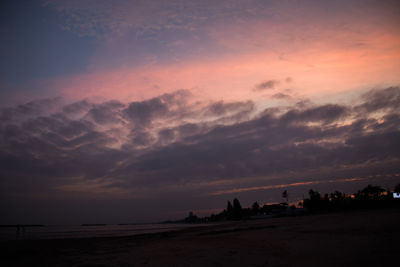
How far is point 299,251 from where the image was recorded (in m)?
13.3

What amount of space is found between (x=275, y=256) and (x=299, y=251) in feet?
5.82

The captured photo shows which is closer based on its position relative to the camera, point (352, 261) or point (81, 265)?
point (352, 261)

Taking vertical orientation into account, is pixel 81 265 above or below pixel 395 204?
above

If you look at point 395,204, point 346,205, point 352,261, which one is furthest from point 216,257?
point 346,205

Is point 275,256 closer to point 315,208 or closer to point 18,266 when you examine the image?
point 18,266

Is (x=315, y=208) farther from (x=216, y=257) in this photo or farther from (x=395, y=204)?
(x=216, y=257)

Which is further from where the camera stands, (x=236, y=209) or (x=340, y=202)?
(x=236, y=209)

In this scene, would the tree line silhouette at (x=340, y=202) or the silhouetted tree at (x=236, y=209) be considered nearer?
the tree line silhouette at (x=340, y=202)

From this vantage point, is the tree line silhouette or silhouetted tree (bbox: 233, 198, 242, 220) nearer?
Answer: the tree line silhouette

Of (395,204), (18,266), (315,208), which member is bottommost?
(315,208)

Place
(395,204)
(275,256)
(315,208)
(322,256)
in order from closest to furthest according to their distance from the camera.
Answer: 1. (322,256)
2. (275,256)
3. (395,204)
4. (315,208)

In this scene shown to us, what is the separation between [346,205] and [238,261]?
363 ft

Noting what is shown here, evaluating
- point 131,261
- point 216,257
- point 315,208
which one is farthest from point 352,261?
point 315,208

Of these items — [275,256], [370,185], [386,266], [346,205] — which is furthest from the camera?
[370,185]
